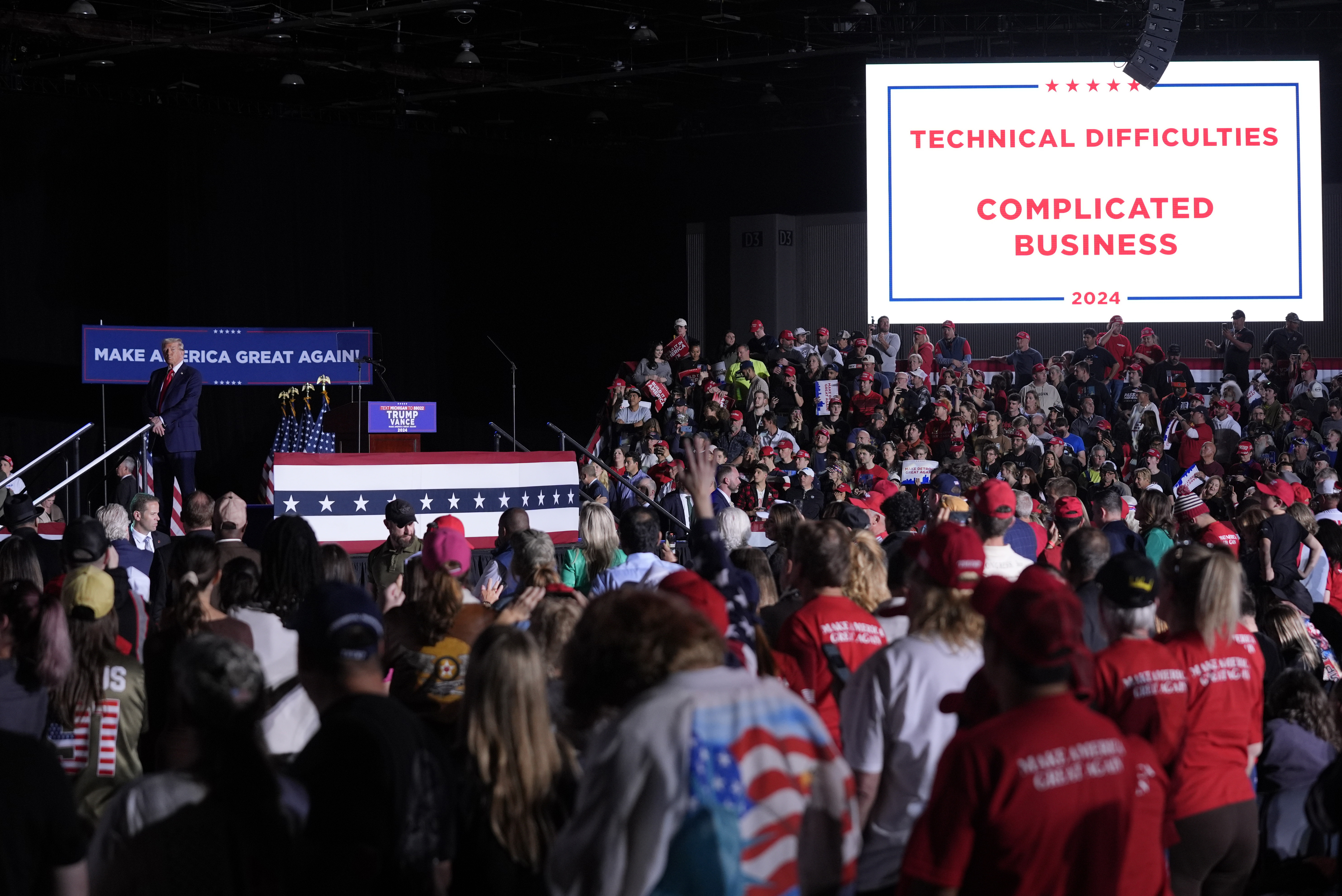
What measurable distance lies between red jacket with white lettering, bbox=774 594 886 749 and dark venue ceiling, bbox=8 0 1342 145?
47.3 feet

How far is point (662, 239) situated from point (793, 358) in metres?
9.67

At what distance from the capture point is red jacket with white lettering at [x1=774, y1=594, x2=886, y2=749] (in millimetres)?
3865

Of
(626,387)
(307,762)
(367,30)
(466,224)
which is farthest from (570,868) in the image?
(466,224)

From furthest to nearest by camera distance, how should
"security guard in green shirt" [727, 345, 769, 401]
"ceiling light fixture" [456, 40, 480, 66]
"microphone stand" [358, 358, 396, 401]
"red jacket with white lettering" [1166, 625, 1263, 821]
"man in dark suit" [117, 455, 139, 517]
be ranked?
"ceiling light fixture" [456, 40, 480, 66], "microphone stand" [358, 358, 396, 401], "security guard in green shirt" [727, 345, 769, 401], "man in dark suit" [117, 455, 139, 517], "red jacket with white lettering" [1166, 625, 1263, 821]

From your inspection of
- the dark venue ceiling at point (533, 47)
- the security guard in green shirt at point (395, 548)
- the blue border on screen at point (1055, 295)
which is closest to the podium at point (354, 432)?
the dark venue ceiling at point (533, 47)

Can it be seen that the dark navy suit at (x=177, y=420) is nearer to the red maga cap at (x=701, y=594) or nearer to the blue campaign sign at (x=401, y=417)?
the blue campaign sign at (x=401, y=417)

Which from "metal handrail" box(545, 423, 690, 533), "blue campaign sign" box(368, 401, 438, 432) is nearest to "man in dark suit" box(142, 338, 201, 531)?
"metal handrail" box(545, 423, 690, 533)

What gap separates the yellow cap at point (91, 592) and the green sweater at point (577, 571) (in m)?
2.90

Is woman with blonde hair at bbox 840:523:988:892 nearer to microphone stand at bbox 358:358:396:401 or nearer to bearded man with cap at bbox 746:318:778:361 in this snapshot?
microphone stand at bbox 358:358:396:401

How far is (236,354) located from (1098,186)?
33.2ft

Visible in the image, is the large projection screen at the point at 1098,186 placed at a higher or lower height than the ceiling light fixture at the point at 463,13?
lower

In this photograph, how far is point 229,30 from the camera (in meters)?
17.7

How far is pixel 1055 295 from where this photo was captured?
16703 millimetres

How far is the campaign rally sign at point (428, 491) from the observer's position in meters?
9.58
